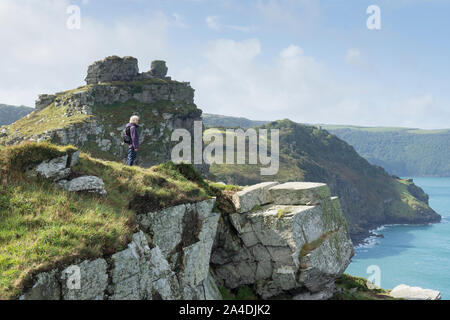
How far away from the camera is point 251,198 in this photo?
19828 millimetres

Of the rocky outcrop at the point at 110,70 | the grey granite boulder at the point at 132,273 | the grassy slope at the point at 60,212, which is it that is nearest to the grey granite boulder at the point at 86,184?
the grassy slope at the point at 60,212

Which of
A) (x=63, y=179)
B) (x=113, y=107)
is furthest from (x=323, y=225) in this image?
(x=113, y=107)

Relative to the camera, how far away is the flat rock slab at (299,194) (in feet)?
→ 63.6

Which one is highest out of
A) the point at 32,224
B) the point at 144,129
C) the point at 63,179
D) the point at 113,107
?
the point at 113,107

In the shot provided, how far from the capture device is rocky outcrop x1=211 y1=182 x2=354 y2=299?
1780cm

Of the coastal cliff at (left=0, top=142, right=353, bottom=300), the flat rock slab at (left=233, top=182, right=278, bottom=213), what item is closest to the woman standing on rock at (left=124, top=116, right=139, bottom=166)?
the coastal cliff at (left=0, top=142, right=353, bottom=300)

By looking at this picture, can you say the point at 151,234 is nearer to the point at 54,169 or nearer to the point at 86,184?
the point at 86,184

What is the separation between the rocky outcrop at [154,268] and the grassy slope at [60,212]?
1.34ft

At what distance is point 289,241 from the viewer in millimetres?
17594

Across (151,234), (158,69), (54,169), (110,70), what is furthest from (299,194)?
(158,69)

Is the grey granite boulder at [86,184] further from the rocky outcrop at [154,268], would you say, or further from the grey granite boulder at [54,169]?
the rocky outcrop at [154,268]
